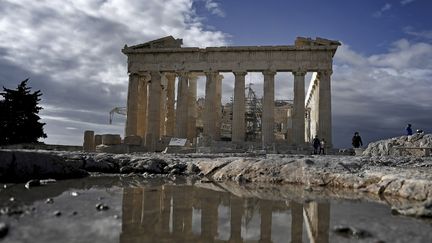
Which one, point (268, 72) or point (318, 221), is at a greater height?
point (268, 72)

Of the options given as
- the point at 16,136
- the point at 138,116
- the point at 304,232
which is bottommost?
the point at 304,232

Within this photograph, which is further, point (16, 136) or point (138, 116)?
point (138, 116)

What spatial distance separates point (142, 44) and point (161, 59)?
7.75 ft

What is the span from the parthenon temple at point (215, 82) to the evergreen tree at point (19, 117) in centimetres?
771

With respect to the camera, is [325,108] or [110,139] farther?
[325,108]

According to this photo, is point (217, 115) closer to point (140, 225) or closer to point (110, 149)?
point (110, 149)

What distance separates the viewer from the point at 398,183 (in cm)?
971

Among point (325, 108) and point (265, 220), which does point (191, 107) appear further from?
point (265, 220)

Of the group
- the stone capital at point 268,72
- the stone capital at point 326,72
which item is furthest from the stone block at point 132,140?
the stone capital at point 326,72

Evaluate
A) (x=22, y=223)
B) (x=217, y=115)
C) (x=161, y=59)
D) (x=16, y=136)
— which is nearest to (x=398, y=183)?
(x=22, y=223)

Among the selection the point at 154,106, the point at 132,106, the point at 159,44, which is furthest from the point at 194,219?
the point at 159,44

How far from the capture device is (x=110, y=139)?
2733cm

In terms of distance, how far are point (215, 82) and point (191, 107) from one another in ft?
12.9

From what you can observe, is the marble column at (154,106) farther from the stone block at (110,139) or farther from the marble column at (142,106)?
the stone block at (110,139)
